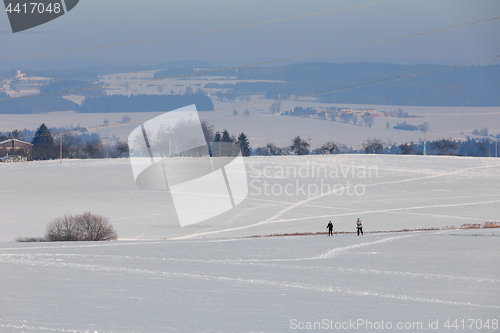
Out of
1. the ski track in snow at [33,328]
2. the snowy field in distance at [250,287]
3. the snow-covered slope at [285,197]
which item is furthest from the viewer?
the snow-covered slope at [285,197]

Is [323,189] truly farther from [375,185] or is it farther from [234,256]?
[234,256]

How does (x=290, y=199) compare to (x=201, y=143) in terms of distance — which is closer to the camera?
(x=290, y=199)

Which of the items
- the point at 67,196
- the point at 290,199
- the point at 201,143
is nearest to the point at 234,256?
the point at 290,199

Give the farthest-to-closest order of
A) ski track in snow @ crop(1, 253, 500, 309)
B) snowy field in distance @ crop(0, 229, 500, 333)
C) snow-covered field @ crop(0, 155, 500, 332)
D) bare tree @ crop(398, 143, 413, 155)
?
bare tree @ crop(398, 143, 413, 155)
ski track in snow @ crop(1, 253, 500, 309)
snow-covered field @ crop(0, 155, 500, 332)
snowy field in distance @ crop(0, 229, 500, 333)

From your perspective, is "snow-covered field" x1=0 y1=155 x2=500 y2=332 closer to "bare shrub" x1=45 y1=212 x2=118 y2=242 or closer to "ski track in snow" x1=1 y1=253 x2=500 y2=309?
"ski track in snow" x1=1 y1=253 x2=500 y2=309

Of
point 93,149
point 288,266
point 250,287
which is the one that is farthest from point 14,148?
point 250,287

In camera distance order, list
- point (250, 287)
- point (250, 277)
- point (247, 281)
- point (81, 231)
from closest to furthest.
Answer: point (250, 287) → point (247, 281) → point (250, 277) → point (81, 231)

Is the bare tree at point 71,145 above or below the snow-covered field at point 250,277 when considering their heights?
above

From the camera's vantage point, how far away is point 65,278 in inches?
597

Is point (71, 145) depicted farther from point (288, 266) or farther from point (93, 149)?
point (288, 266)

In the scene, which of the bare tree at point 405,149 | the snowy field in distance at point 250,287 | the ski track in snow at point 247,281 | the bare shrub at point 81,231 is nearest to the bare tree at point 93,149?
the bare tree at point 405,149

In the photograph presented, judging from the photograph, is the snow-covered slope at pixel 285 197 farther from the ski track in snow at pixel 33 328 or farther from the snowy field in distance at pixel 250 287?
the ski track in snow at pixel 33 328

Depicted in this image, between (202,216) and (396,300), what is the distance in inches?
1122

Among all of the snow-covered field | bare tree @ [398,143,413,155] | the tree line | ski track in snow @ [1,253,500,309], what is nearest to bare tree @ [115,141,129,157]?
the tree line
